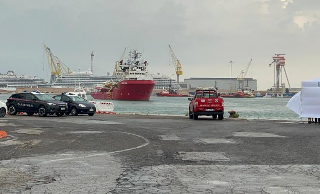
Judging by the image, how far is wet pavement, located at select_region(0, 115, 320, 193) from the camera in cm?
746

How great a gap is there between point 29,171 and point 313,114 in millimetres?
20223

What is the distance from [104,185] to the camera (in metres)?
7.53

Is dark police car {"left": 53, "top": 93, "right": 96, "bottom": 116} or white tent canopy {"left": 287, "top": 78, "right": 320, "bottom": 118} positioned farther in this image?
dark police car {"left": 53, "top": 93, "right": 96, "bottom": 116}

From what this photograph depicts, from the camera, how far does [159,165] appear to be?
973 cm

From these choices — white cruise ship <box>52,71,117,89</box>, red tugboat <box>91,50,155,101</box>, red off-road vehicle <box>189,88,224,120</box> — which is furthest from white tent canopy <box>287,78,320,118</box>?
white cruise ship <box>52,71,117,89</box>

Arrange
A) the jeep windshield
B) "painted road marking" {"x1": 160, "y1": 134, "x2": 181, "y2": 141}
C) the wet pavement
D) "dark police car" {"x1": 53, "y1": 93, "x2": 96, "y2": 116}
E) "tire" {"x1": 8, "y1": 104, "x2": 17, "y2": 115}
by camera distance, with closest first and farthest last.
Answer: the wet pavement, "painted road marking" {"x1": 160, "y1": 134, "x2": 181, "y2": 141}, the jeep windshield, "tire" {"x1": 8, "y1": 104, "x2": 17, "y2": 115}, "dark police car" {"x1": 53, "y1": 93, "x2": 96, "y2": 116}

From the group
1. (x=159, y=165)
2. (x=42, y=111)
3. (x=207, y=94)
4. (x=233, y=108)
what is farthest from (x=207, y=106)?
(x=233, y=108)

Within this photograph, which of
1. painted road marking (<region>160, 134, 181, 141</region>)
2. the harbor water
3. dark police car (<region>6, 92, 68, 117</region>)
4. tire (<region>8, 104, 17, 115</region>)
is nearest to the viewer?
painted road marking (<region>160, 134, 181, 141</region>)

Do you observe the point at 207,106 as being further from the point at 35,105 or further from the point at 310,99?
the point at 35,105

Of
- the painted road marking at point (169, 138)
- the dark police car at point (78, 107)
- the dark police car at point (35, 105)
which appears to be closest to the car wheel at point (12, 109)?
the dark police car at point (35, 105)

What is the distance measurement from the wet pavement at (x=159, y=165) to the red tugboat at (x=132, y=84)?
10188 centimetres

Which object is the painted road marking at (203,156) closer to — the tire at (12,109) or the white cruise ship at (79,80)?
the tire at (12,109)

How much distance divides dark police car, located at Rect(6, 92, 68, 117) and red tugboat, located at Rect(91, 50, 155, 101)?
8332 cm

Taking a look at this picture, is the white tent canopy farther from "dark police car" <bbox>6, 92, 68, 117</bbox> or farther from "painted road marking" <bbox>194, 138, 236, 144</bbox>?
"dark police car" <bbox>6, 92, 68, 117</bbox>
